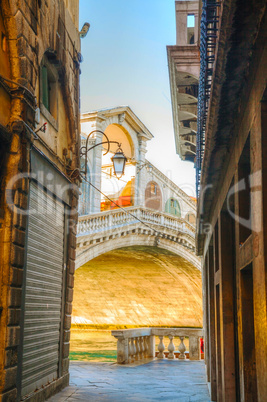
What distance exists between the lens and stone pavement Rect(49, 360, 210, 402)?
7930mm

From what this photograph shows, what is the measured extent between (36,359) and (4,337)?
5.02 feet

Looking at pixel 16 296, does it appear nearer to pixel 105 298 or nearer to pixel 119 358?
pixel 119 358

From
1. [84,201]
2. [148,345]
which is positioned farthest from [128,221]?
Answer: [148,345]

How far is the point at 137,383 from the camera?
937cm

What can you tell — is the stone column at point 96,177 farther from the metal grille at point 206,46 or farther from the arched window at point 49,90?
the metal grille at point 206,46

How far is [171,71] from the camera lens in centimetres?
1358

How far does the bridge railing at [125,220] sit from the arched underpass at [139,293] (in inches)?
100

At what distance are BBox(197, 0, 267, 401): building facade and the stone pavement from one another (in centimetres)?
213

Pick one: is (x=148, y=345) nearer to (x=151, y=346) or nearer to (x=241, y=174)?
(x=151, y=346)

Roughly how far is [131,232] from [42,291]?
59.3 feet

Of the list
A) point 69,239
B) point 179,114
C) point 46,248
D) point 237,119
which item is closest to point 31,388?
point 46,248

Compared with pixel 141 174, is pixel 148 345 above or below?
below

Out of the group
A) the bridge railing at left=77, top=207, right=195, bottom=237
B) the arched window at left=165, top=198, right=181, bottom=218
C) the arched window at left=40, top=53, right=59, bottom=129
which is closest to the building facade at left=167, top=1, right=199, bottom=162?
the arched window at left=40, top=53, right=59, bottom=129

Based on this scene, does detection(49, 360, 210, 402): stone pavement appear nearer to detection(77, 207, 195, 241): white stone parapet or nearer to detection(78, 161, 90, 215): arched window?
detection(77, 207, 195, 241): white stone parapet
